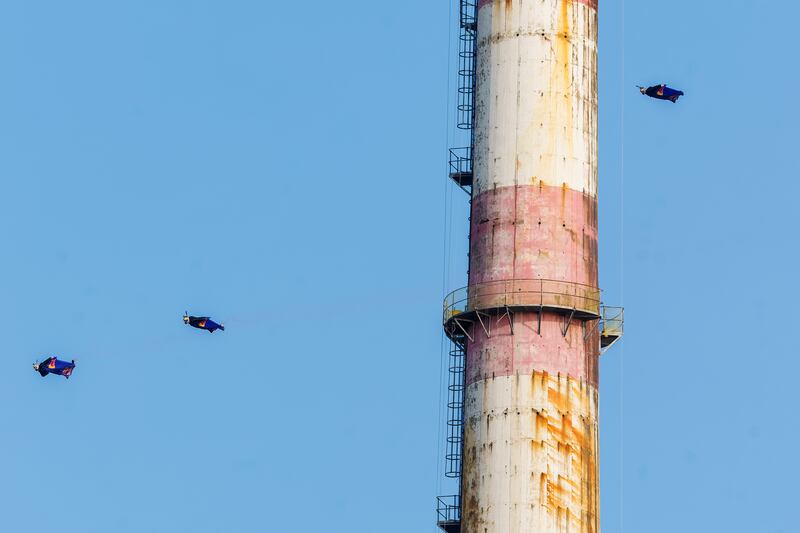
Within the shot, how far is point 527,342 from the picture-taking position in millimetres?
112375

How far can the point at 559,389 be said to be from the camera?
112m

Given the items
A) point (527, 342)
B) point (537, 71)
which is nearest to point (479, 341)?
point (527, 342)

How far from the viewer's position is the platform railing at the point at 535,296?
4427 inches

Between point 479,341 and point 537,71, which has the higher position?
point 537,71

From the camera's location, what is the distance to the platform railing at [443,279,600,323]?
112m

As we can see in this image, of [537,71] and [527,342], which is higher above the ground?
[537,71]

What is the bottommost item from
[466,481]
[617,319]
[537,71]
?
[466,481]

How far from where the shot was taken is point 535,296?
112 m

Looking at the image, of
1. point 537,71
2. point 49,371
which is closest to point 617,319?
point 537,71

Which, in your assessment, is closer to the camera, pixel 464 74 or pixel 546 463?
pixel 546 463

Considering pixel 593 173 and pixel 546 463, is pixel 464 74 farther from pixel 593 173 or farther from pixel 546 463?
pixel 546 463

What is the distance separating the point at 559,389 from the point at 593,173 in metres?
10.3

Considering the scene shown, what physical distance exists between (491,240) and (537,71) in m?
7.87

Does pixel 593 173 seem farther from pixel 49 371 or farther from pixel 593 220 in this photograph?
pixel 49 371
